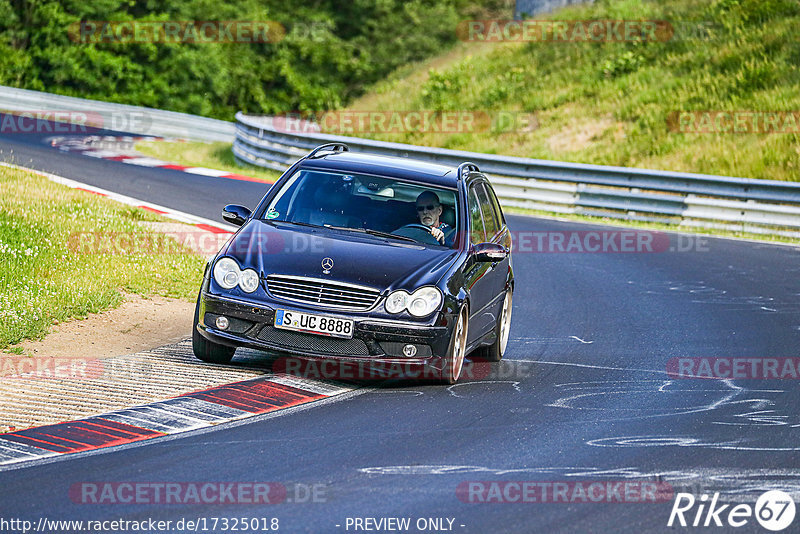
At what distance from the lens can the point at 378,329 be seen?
881cm

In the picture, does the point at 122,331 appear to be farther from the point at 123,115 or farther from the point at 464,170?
the point at 123,115

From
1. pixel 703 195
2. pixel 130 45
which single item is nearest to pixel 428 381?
pixel 703 195

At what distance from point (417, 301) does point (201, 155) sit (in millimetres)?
25911

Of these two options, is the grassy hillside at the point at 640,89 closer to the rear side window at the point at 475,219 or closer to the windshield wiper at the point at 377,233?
the rear side window at the point at 475,219

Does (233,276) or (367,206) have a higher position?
(367,206)

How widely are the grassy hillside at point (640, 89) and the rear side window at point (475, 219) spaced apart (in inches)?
759

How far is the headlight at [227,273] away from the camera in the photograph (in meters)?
9.07

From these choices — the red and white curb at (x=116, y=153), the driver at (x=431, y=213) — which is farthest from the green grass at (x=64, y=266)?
the red and white curb at (x=116, y=153)

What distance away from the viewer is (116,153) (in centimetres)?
2958

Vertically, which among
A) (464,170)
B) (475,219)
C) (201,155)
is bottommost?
(475,219)

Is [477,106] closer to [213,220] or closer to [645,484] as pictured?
[213,220]

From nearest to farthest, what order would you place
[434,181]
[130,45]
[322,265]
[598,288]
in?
[322,265] < [434,181] < [598,288] < [130,45]

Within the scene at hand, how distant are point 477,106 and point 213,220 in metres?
22.8

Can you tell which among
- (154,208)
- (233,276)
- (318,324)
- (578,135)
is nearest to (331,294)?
(318,324)
